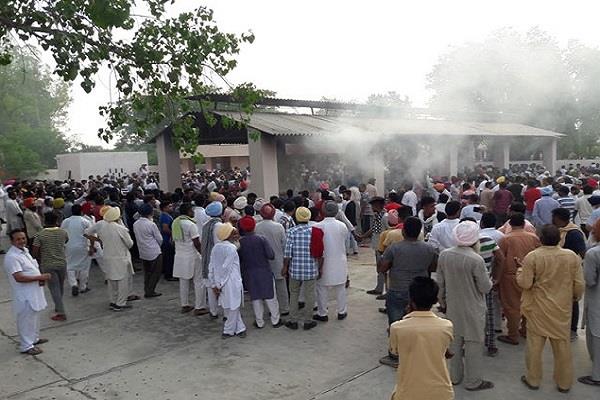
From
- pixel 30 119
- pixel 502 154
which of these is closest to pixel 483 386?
pixel 502 154

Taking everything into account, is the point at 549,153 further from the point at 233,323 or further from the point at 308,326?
the point at 233,323

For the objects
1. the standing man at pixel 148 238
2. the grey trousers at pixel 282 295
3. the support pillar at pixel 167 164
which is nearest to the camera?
the grey trousers at pixel 282 295

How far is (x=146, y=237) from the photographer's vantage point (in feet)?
25.0

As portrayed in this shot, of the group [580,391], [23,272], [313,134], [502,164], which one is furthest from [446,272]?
[502,164]

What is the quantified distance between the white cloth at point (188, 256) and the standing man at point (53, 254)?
156 centimetres

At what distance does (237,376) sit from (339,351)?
1.19 metres

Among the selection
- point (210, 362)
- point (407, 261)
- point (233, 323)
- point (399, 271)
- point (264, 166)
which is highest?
point (264, 166)

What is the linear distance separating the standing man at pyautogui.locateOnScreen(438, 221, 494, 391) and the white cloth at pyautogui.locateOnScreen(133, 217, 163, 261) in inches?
187

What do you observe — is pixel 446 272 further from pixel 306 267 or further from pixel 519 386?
pixel 306 267

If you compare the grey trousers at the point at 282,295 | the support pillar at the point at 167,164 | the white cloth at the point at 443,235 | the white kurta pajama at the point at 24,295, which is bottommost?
the grey trousers at the point at 282,295

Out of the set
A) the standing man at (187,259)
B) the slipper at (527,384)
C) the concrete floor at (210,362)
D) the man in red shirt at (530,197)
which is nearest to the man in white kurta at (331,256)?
the concrete floor at (210,362)

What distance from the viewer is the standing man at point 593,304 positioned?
4293 millimetres

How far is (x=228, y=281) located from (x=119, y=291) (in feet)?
7.41

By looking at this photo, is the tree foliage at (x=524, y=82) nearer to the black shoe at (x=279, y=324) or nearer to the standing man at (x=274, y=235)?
the standing man at (x=274, y=235)
